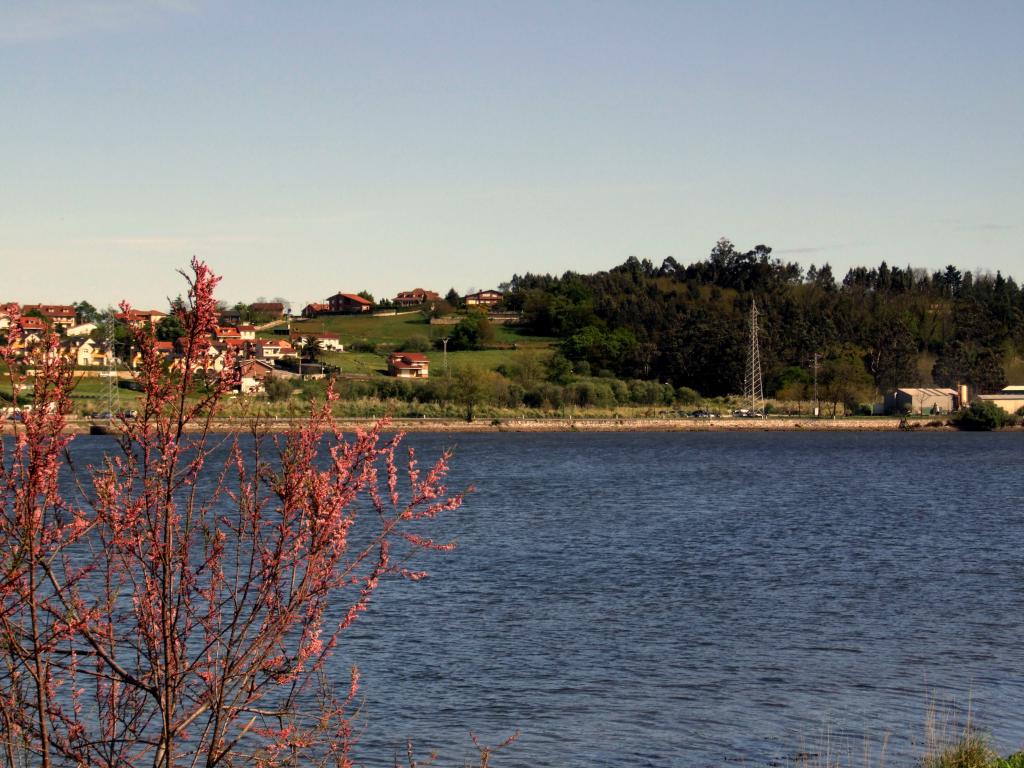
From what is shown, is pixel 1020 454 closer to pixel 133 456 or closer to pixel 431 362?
pixel 431 362

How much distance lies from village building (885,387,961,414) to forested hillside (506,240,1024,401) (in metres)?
3.31

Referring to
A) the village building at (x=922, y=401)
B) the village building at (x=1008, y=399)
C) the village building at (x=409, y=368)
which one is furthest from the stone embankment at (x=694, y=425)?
the village building at (x=409, y=368)

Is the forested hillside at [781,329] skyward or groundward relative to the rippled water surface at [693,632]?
skyward

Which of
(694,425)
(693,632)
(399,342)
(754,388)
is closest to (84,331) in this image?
(693,632)

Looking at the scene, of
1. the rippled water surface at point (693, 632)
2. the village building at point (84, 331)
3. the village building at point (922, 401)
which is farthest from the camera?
the village building at point (922, 401)

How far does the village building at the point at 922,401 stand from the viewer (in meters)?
129

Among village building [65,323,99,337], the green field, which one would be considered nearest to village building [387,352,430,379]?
the green field

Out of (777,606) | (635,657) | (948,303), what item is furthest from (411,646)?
(948,303)

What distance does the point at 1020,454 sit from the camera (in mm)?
93625

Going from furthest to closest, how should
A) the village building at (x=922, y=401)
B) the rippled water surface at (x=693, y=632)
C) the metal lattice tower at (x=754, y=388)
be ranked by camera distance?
1. the village building at (x=922, y=401)
2. the metal lattice tower at (x=754, y=388)
3. the rippled water surface at (x=693, y=632)

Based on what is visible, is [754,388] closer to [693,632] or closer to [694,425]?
[694,425]

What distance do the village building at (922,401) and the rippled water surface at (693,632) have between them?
258ft

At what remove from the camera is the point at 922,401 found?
424 ft

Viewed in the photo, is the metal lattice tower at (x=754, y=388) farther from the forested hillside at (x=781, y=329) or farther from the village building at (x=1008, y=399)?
the village building at (x=1008, y=399)
